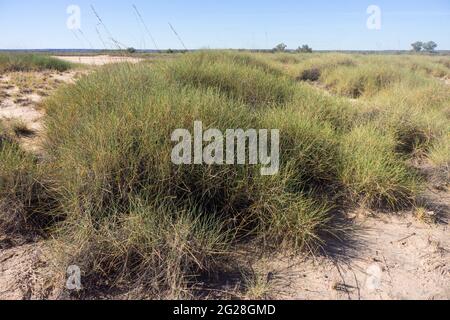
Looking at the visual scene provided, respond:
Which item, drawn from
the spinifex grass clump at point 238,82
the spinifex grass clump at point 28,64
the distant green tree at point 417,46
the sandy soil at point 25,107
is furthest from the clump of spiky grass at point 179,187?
the distant green tree at point 417,46

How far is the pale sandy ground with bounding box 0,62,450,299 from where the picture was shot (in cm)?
187

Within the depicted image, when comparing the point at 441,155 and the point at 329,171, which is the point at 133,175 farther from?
the point at 441,155

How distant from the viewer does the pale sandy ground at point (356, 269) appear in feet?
6.14

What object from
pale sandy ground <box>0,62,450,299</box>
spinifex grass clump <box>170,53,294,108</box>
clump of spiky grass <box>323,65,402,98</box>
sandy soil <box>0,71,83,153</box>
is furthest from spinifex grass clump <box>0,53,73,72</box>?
pale sandy ground <box>0,62,450,299</box>

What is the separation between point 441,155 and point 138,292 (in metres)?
3.31

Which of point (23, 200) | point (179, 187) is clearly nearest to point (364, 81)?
point (179, 187)

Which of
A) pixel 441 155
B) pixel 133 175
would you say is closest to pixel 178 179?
pixel 133 175

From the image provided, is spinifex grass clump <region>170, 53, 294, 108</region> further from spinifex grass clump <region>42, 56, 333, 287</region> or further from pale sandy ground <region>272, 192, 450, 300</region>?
pale sandy ground <region>272, 192, 450, 300</region>

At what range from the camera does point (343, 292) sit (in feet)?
6.21

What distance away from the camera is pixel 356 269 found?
2.06m

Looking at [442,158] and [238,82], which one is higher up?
[238,82]

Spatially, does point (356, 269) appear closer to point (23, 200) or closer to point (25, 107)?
point (23, 200)

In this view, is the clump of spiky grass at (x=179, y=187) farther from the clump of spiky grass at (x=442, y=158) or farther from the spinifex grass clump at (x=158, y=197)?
the clump of spiky grass at (x=442, y=158)

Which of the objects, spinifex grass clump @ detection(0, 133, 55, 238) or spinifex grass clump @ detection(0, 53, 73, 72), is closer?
spinifex grass clump @ detection(0, 133, 55, 238)
